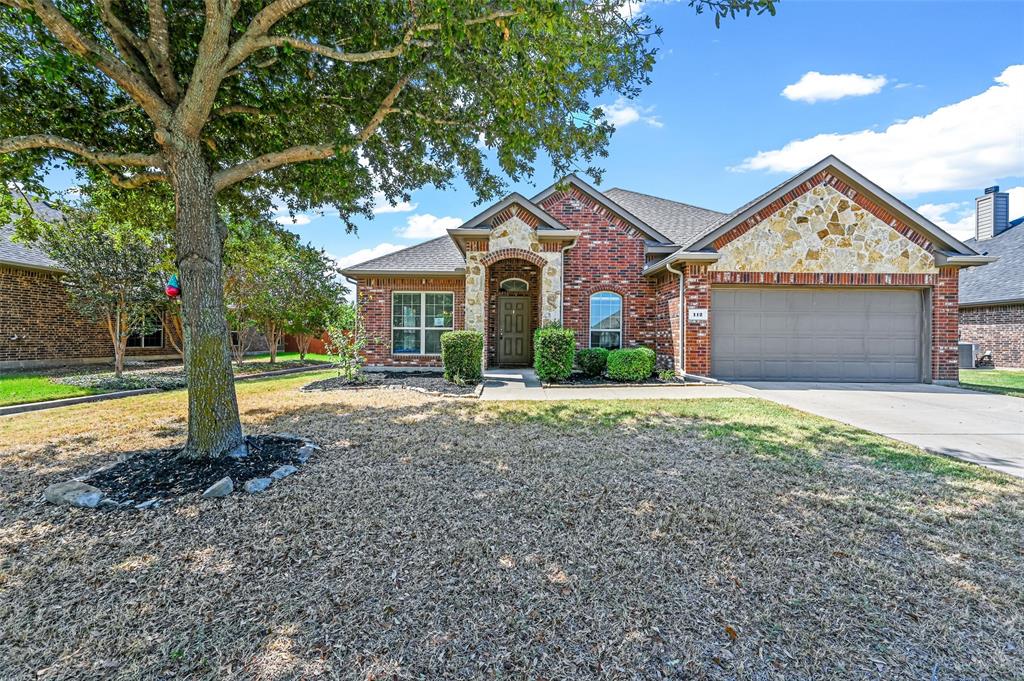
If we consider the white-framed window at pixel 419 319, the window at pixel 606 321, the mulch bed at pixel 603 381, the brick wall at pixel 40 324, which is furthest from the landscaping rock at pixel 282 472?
the brick wall at pixel 40 324

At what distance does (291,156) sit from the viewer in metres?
5.20

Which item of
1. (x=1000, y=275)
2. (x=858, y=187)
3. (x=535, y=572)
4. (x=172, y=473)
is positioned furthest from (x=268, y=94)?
(x=1000, y=275)

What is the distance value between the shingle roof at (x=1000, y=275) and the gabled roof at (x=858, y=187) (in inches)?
271

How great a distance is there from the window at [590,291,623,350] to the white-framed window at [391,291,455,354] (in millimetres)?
4391

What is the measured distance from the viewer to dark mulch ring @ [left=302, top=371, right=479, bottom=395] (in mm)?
9656

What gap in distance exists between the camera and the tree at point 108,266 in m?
11.0

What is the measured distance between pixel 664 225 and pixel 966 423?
980cm

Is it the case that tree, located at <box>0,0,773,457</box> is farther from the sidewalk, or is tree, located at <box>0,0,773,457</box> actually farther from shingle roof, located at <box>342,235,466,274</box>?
shingle roof, located at <box>342,235,466,274</box>

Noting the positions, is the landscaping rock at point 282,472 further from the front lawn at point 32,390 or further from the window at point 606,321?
the window at point 606,321

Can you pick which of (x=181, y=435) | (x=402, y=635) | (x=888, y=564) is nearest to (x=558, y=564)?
(x=402, y=635)

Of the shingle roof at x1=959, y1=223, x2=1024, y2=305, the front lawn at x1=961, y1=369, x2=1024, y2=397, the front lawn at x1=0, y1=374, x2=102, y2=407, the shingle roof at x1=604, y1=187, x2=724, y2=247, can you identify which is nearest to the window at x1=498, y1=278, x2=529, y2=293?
the shingle roof at x1=604, y1=187, x2=724, y2=247

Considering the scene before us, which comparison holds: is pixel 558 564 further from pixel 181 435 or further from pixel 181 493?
pixel 181 435

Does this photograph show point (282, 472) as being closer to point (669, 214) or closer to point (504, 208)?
point (504, 208)

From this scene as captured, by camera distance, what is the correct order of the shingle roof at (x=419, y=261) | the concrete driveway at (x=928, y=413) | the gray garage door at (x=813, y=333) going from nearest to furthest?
the concrete driveway at (x=928, y=413), the gray garage door at (x=813, y=333), the shingle roof at (x=419, y=261)
